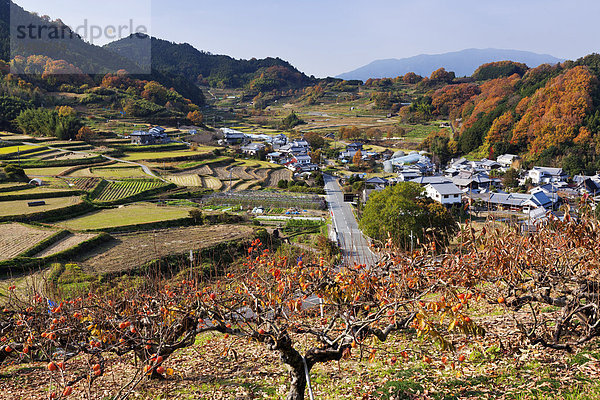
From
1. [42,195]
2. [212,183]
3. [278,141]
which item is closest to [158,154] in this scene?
[212,183]

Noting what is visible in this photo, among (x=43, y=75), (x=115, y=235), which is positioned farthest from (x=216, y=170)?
(x=43, y=75)

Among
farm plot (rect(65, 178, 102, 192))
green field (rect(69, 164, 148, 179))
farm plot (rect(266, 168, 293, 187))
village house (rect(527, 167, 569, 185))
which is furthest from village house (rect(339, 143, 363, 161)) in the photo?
farm plot (rect(65, 178, 102, 192))

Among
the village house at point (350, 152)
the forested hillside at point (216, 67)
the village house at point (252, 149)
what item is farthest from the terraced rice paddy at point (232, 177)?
the forested hillside at point (216, 67)

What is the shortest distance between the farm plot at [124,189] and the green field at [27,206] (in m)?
2.00

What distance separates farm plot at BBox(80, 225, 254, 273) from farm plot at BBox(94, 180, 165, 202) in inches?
307

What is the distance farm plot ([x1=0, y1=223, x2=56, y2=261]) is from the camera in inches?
655

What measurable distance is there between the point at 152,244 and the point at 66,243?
149 inches

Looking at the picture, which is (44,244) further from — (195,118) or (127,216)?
(195,118)

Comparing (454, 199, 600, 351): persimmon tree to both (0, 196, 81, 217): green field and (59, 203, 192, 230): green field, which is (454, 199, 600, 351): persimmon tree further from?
(0, 196, 81, 217): green field

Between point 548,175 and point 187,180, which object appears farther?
point 548,175

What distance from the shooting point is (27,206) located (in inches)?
901

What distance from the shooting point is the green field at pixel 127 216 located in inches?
854

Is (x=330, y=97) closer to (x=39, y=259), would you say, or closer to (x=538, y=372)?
(x=39, y=259)

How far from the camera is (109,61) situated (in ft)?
285
